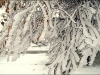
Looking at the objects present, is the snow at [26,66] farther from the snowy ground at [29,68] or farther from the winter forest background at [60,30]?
the winter forest background at [60,30]

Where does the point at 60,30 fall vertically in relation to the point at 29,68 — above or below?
above

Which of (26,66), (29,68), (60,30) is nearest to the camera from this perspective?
(60,30)

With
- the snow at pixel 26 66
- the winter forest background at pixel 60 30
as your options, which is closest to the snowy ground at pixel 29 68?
the snow at pixel 26 66

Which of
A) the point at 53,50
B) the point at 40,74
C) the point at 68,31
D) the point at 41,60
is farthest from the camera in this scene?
the point at 41,60

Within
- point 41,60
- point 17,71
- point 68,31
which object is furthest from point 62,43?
A: point 41,60

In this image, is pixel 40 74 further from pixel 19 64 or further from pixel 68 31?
pixel 68 31

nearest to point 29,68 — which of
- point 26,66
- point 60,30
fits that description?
point 26,66

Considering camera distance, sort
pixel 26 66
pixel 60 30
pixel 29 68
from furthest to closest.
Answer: pixel 26 66 < pixel 29 68 < pixel 60 30

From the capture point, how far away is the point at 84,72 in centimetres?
748

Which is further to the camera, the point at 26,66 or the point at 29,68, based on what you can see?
the point at 26,66

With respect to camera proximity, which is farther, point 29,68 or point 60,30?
point 29,68

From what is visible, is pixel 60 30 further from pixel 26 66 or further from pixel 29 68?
pixel 26 66

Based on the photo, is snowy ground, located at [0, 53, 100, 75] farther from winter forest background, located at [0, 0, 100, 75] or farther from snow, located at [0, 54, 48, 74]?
winter forest background, located at [0, 0, 100, 75]

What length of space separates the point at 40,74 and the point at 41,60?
2156mm
